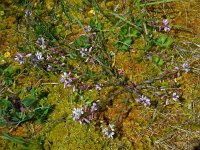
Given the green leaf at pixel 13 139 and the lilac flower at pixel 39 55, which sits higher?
the lilac flower at pixel 39 55

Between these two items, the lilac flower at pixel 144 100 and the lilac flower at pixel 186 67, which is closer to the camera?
the lilac flower at pixel 144 100

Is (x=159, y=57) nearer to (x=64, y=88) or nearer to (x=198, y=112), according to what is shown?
(x=198, y=112)

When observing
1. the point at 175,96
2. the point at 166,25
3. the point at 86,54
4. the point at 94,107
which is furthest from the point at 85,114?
the point at 166,25

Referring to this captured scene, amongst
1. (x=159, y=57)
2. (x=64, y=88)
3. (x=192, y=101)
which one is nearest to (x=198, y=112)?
(x=192, y=101)

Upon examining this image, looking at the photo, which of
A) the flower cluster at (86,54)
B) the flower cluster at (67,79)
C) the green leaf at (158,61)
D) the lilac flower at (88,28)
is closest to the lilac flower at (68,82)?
the flower cluster at (67,79)

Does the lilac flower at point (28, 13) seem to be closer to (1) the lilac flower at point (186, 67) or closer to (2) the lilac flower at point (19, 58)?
(2) the lilac flower at point (19, 58)

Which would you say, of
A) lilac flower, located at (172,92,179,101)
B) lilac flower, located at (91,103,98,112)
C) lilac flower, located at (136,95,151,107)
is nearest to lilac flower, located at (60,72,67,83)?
lilac flower, located at (91,103,98,112)
